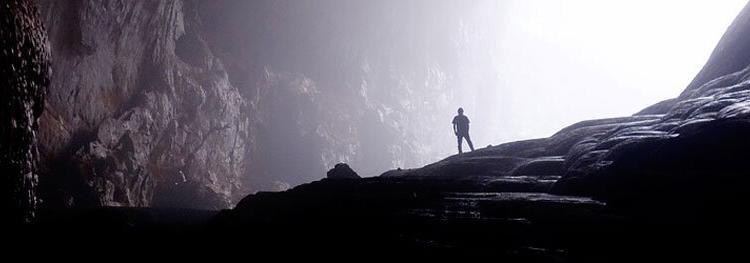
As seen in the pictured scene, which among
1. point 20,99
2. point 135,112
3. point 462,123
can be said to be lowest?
point 20,99

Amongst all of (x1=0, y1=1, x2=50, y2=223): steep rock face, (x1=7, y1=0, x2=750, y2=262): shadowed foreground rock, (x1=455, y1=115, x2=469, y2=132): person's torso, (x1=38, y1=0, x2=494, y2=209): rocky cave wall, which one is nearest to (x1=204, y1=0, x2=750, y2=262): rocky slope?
(x1=7, y1=0, x2=750, y2=262): shadowed foreground rock

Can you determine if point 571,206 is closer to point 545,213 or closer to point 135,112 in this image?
point 545,213

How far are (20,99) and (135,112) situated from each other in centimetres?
2589

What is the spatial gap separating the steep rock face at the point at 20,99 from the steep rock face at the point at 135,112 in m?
15.5

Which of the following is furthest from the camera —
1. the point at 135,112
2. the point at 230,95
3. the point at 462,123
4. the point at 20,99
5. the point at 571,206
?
the point at 230,95

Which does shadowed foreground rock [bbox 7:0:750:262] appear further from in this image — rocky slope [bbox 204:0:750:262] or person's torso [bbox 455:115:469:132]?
person's torso [bbox 455:115:469:132]

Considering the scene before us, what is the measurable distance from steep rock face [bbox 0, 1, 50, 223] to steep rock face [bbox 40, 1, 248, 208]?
1552 cm

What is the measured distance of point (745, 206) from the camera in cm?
661

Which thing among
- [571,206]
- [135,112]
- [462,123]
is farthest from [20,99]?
[135,112]

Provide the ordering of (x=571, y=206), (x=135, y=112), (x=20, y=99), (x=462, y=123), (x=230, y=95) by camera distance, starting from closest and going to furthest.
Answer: (x=20, y=99)
(x=571, y=206)
(x=462, y=123)
(x=135, y=112)
(x=230, y=95)

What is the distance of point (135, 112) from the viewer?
31312mm

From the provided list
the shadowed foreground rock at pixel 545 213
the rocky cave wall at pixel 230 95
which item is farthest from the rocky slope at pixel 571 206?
the rocky cave wall at pixel 230 95

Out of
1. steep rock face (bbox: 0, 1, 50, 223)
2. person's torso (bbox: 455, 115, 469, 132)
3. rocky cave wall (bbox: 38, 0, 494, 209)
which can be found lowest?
steep rock face (bbox: 0, 1, 50, 223)

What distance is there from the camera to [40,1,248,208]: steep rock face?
75.8 ft
